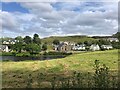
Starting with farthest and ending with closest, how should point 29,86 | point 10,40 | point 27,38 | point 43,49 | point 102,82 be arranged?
point 10,40
point 27,38
point 43,49
point 29,86
point 102,82

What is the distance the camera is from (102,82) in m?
7.99

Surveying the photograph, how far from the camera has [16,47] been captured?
117 metres

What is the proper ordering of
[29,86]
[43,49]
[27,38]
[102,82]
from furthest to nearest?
[27,38] < [43,49] < [29,86] < [102,82]

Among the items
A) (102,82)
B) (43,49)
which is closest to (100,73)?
(102,82)

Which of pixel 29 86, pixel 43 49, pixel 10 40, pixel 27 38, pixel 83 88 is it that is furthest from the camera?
pixel 10 40

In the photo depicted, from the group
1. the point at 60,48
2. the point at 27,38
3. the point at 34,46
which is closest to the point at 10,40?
the point at 27,38

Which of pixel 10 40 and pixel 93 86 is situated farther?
pixel 10 40

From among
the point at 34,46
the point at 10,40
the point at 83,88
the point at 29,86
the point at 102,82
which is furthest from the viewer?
the point at 10,40

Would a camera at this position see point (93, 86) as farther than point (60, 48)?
No

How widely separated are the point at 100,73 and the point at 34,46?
10721cm

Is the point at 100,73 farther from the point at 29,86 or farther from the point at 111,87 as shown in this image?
the point at 29,86

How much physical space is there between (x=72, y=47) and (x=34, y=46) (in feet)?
163

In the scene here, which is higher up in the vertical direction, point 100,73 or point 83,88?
point 100,73

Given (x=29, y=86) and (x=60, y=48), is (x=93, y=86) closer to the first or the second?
(x=29, y=86)
